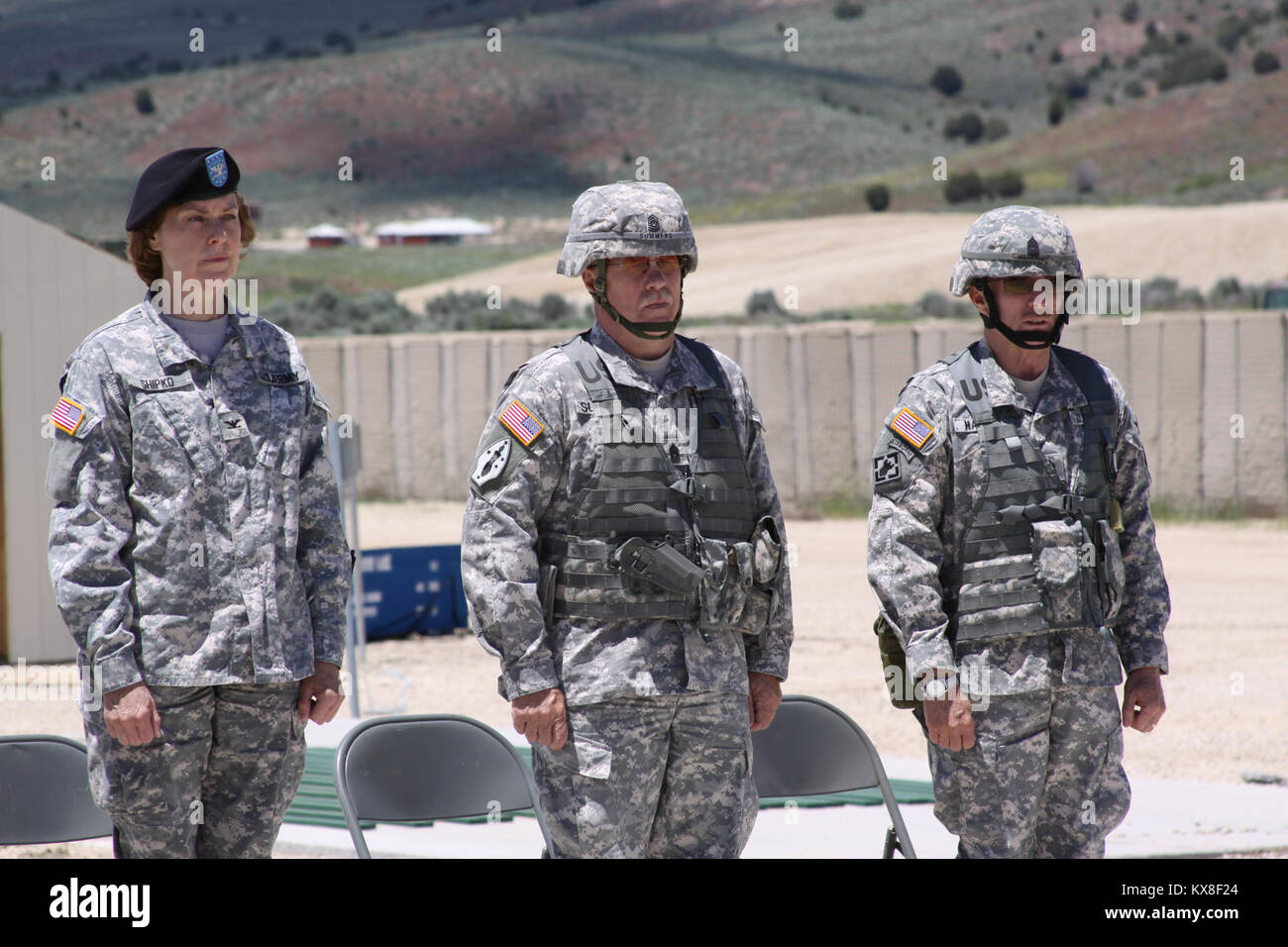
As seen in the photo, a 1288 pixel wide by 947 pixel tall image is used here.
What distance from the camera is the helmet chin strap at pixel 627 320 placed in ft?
12.4

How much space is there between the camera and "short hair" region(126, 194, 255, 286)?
3750 mm

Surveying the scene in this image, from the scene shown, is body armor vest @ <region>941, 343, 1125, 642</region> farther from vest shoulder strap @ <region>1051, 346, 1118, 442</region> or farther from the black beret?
the black beret

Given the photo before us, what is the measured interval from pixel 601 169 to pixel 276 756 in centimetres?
8016

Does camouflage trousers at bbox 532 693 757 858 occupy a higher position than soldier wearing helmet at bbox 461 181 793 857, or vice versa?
soldier wearing helmet at bbox 461 181 793 857

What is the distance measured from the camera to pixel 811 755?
4.29 m

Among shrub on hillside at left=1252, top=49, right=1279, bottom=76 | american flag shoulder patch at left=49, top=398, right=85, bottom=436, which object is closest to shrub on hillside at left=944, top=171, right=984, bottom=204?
shrub on hillside at left=1252, top=49, right=1279, bottom=76

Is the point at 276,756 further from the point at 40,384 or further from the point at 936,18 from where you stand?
the point at 936,18

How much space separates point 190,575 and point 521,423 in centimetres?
79

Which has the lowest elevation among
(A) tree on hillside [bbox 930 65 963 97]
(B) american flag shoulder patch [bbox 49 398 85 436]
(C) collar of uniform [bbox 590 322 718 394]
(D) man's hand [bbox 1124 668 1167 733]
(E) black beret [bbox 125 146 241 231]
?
(D) man's hand [bbox 1124 668 1167 733]

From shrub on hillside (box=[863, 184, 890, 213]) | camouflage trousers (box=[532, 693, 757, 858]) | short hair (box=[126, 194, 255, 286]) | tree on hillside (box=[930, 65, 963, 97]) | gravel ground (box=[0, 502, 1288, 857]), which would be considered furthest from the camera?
tree on hillside (box=[930, 65, 963, 97])

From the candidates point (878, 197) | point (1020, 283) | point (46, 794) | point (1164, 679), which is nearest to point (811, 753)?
point (1020, 283)

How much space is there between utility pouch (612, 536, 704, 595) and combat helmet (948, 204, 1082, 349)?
3.49 feet

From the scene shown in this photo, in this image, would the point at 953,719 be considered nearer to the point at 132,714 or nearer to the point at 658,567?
the point at 658,567
